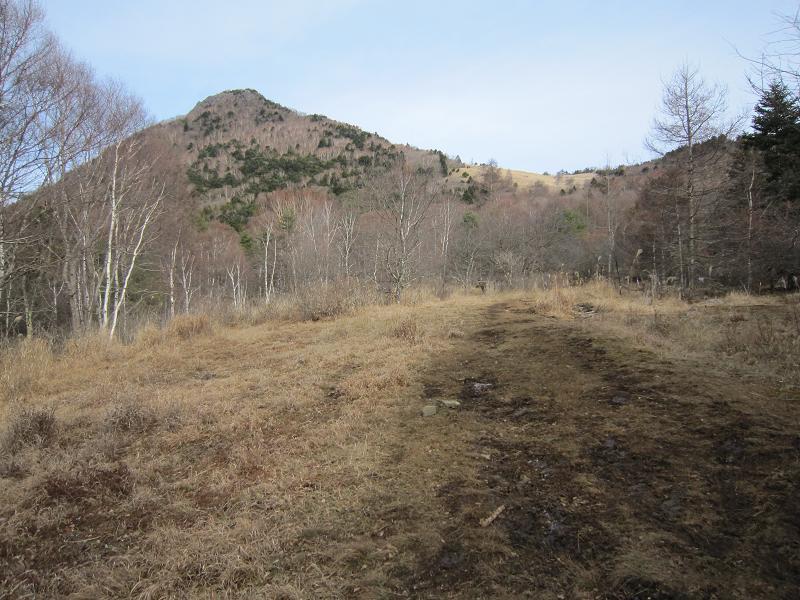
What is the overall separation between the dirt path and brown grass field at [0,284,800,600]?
0.01 metres

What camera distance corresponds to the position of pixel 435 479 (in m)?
3.00

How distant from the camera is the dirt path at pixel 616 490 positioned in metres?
1.91

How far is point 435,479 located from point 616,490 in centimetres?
113

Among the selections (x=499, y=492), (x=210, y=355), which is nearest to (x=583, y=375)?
(x=499, y=492)

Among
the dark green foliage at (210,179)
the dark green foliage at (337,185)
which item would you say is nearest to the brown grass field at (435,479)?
the dark green foliage at (337,185)

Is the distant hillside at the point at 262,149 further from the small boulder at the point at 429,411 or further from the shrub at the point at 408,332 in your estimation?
the small boulder at the point at 429,411

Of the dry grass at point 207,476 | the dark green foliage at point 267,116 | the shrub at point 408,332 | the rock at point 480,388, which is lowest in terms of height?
the dry grass at point 207,476

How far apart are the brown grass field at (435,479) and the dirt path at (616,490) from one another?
13 mm

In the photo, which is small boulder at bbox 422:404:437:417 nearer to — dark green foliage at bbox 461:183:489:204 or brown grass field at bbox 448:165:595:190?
dark green foliage at bbox 461:183:489:204

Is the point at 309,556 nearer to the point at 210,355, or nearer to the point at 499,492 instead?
the point at 499,492

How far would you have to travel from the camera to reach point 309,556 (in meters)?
2.31

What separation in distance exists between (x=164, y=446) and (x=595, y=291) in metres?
11.6

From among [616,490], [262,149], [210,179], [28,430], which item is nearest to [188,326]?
[28,430]

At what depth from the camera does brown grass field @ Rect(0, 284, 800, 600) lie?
2.05 meters
